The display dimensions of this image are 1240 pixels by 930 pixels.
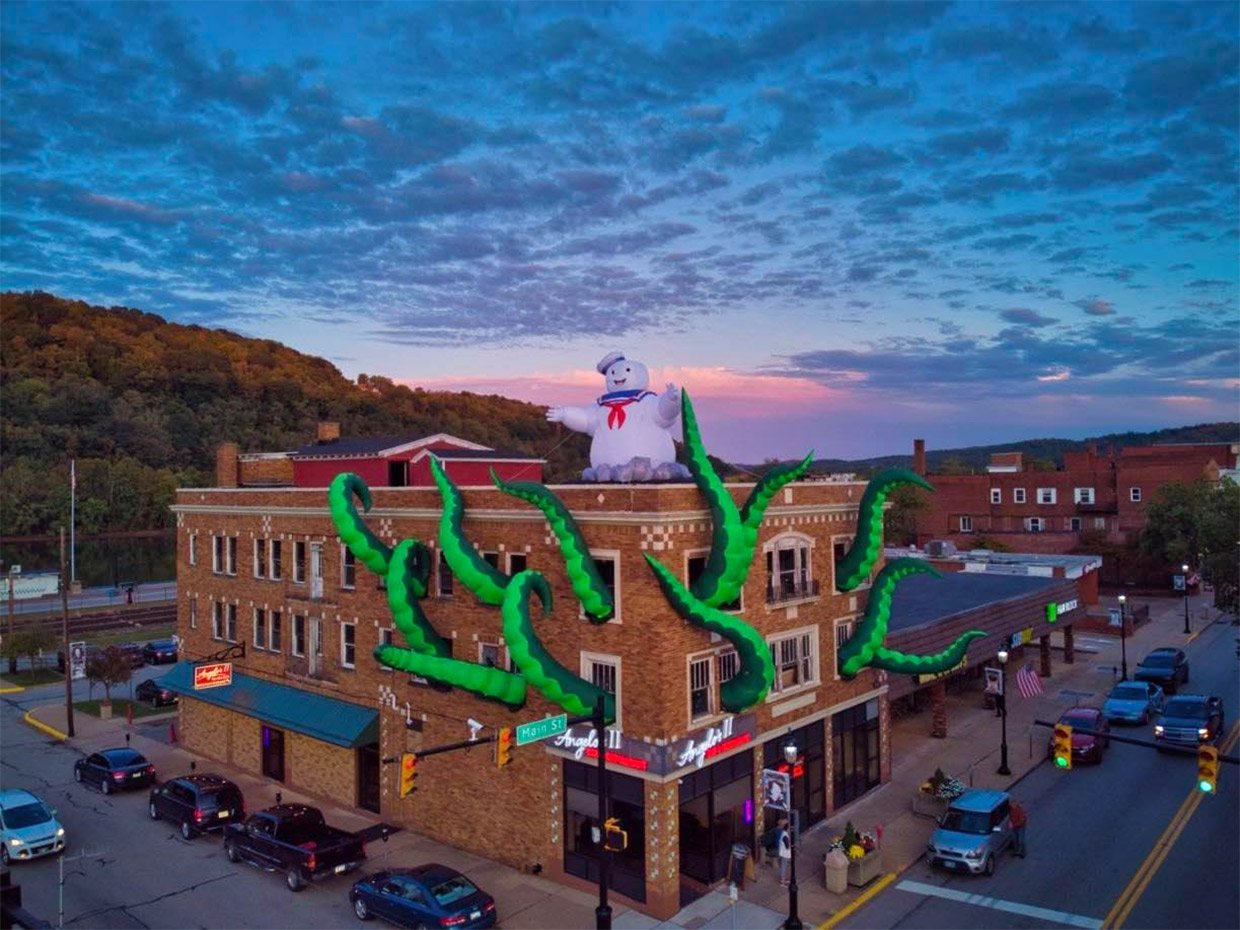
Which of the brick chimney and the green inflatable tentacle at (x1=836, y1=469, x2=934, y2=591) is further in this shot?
the brick chimney

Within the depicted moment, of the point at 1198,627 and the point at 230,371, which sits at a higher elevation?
the point at 230,371

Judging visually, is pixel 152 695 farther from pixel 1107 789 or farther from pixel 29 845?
pixel 1107 789

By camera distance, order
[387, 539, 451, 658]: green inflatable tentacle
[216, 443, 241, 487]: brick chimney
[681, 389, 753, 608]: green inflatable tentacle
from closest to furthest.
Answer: [681, 389, 753, 608]: green inflatable tentacle < [387, 539, 451, 658]: green inflatable tentacle < [216, 443, 241, 487]: brick chimney

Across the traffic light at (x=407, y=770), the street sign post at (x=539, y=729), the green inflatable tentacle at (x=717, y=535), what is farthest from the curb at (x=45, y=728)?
the green inflatable tentacle at (x=717, y=535)

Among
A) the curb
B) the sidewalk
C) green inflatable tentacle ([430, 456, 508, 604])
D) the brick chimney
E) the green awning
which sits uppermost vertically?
the brick chimney

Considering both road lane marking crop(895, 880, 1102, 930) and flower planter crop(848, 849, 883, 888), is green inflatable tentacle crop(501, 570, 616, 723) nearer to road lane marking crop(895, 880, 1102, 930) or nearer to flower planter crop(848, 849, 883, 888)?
flower planter crop(848, 849, 883, 888)

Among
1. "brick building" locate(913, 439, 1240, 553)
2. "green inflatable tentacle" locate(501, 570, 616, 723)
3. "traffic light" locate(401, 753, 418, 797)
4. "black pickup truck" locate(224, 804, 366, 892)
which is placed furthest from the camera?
"brick building" locate(913, 439, 1240, 553)

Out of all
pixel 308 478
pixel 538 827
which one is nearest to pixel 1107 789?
pixel 538 827

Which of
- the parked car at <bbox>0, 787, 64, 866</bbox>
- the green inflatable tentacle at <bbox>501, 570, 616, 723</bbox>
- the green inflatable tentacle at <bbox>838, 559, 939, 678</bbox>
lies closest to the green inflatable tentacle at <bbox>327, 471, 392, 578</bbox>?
the green inflatable tentacle at <bbox>501, 570, 616, 723</bbox>
